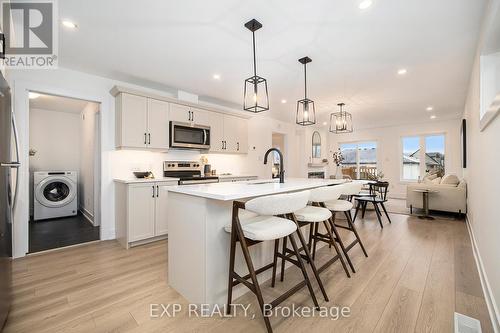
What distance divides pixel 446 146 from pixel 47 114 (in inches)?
425

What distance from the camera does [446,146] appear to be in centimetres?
675

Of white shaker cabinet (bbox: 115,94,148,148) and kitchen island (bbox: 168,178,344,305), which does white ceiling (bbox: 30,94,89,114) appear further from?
kitchen island (bbox: 168,178,344,305)

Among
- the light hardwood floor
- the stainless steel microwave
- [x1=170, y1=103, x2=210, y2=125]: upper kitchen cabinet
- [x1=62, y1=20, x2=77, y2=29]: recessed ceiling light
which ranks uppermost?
[x1=62, y1=20, x2=77, y2=29]: recessed ceiling light

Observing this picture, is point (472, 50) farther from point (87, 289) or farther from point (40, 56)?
point (40, 56)

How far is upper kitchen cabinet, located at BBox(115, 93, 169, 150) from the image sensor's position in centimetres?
330

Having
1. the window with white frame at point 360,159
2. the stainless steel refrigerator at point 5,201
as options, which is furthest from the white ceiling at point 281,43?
the window with white frame at point 360,159

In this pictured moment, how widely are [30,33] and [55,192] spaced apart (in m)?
3.56

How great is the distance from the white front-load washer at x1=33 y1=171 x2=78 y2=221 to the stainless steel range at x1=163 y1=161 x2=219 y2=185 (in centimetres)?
250

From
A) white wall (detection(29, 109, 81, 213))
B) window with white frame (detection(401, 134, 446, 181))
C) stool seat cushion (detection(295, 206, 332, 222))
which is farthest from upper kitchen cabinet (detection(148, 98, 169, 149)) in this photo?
window with white frame (detection(401, 134, 446, 181))

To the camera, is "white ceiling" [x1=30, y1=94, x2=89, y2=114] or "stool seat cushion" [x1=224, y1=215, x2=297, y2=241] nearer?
"stool seat cushion" [x1=224, y1=215, x2=297, y2=241]

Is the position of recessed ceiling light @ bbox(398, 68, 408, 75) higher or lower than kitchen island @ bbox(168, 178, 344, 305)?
higher

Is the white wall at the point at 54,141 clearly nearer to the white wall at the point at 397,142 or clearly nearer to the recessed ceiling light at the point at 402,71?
the recessed ceiling light at the point at 402,71

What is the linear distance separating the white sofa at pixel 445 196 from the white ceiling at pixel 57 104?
23.9ft

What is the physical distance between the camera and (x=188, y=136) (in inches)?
158
